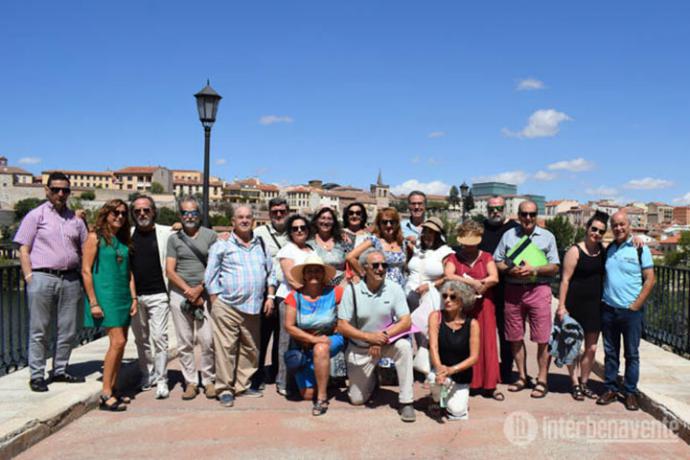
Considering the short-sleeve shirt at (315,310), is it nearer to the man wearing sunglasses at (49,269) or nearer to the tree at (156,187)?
the man wearing sunglasses at (49,269)

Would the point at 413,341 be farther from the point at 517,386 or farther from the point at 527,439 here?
the point at 527,439

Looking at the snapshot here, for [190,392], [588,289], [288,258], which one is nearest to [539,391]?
[588,289]

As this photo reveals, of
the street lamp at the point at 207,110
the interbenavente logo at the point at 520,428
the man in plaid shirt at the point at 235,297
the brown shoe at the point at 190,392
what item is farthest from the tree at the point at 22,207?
the interbenavente logo at the point at 520,428

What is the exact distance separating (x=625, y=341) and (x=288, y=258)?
307 centimetres

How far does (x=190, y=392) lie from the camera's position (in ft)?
16.5

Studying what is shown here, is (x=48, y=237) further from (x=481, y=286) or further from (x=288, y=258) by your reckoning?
(x=481, y=286)

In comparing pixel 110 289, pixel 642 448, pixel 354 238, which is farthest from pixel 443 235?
pixel 110 289

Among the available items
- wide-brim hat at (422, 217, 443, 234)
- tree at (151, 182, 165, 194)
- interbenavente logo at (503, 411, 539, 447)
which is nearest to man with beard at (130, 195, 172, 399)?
wide-brim hat at (422, 217, 443, 234)

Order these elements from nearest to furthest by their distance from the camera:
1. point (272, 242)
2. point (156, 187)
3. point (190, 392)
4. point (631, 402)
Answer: point (631, 402)
point (190, 392)
point (272, 242)
point (156, 187)

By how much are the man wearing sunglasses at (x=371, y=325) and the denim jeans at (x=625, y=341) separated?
1781 millimetres

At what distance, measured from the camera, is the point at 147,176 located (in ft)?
389

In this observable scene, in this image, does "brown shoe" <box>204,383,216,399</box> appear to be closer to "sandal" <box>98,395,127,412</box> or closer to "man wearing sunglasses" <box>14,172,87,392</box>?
"sandal" <box>98,395,127,412</box>

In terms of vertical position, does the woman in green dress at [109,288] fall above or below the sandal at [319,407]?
above

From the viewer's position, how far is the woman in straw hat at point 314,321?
475cm
